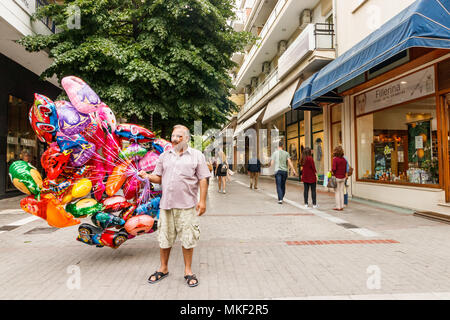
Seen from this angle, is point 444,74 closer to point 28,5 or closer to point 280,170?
point 280,170

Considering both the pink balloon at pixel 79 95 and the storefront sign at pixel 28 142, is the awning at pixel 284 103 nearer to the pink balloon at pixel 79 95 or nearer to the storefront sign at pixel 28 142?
the pink balloon at pixel 79 95

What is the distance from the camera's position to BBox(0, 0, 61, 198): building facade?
32.2 feet

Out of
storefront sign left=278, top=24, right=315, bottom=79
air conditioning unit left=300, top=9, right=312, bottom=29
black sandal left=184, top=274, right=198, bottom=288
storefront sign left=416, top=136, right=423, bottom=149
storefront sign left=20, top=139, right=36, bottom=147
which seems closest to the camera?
black sandal left=184, top=274, right=198, bottom=288

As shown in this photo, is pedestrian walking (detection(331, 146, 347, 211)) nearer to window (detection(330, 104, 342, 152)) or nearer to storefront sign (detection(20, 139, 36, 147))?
window (detection(330, 104, 342, 152))

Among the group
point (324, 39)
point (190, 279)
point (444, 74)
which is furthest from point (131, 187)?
point (324, 39)

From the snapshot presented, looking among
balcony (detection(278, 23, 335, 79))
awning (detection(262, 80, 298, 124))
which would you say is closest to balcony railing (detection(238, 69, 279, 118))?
awning (detection(262, 80, 298, 124))

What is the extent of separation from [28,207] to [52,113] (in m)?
1.29

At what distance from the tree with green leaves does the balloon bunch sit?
202 inches

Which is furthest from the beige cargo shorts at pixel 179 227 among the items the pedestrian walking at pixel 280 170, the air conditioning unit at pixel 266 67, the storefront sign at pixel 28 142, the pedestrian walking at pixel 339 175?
the air conditioning unit at pixel 266 67

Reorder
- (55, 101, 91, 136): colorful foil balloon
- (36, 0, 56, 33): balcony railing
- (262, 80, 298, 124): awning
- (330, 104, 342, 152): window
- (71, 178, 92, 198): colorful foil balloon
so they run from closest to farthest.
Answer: (55, 101, 91, 136): colorful foil balloon
(71, 178, 92, 198): colorful foil balloon
(36, 0, 56, 33): balcony railing
(330, 104, 342, 152): window
(262, 80, 298, 124): awning

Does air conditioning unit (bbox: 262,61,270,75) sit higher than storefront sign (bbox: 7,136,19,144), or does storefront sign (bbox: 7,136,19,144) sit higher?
air conditioning unit (bbox: 262,61,270,75)

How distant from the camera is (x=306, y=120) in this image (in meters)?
15.7
